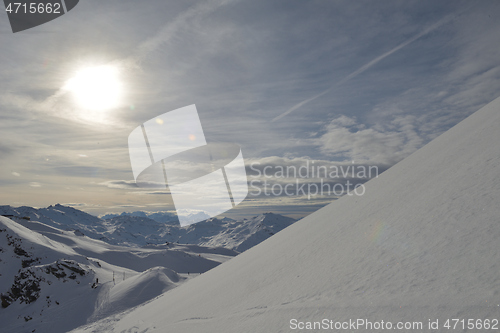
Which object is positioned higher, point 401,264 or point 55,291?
point 401,264

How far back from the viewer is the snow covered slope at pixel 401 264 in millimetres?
3355

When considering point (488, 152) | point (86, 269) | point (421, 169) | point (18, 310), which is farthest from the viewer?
point (86, 269)

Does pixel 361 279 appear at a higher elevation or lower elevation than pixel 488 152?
lower

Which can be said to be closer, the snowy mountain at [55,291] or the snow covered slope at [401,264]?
the snow covered slope at [401,264]

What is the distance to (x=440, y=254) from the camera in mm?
3971

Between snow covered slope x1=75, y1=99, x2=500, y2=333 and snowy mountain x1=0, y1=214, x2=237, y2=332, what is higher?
snow covered slope x1=75, y1=99, x2=500, y2=333

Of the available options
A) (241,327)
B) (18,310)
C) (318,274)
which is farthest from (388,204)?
(18,310)

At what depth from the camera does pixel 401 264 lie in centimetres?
428

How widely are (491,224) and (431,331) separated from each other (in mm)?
2170

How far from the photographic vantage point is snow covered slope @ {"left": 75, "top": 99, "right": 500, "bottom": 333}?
11.0 feet

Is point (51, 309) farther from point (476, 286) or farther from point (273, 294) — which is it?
point (476, 286)

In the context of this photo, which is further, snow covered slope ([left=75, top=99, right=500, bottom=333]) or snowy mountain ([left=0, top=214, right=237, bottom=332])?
snowy mountain ([left=0, top=214, right=237, bottom=332])

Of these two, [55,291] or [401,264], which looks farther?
[55,291]

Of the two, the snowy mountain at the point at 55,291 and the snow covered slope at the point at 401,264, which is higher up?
the snow covered slope at the point at 401,264
